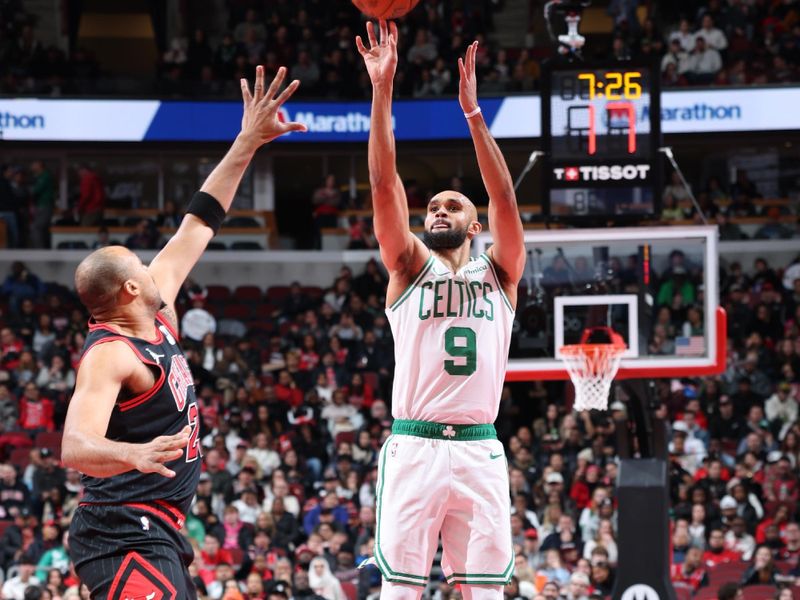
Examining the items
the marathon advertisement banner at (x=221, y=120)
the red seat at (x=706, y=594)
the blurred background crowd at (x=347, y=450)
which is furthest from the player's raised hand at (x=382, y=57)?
the marathon advertisement banner at (x=221, y=120)

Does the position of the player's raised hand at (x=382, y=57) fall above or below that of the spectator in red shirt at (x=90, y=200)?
below

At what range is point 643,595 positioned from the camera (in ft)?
34.4

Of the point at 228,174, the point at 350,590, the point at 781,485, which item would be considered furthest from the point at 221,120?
the point at 228,174

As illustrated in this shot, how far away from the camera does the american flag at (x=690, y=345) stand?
34.4 ft

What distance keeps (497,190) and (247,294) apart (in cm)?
1616

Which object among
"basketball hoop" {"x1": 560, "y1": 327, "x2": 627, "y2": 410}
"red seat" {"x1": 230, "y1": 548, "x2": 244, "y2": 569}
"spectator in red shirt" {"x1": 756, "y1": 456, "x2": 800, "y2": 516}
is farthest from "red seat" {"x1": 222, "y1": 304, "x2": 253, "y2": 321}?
"basketball hoop" {"x1": 560, "y1": 327, "x2": 627, "y2": 410}

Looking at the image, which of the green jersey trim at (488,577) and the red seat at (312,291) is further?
the red seat at (312,291)

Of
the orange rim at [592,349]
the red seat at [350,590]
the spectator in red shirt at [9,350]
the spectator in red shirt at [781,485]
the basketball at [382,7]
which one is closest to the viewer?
the basketball at [382,7]

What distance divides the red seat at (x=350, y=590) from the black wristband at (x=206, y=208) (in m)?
8.48

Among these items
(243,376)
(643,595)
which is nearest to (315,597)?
(643,595)

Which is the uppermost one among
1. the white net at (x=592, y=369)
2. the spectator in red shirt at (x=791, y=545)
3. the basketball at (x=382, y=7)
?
the basketball at (x=382, y=7)

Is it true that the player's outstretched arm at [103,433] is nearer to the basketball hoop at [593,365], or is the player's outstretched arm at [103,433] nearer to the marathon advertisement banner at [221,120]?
the basketball hoop at [593,365]

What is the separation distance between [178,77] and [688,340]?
14.4 metres

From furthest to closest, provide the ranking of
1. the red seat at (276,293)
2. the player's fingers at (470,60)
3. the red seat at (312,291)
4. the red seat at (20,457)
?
the red seat at (276,293) < the red seat at (312,291) < the red seat at (20,457) < the player's fingers at (470,60)
